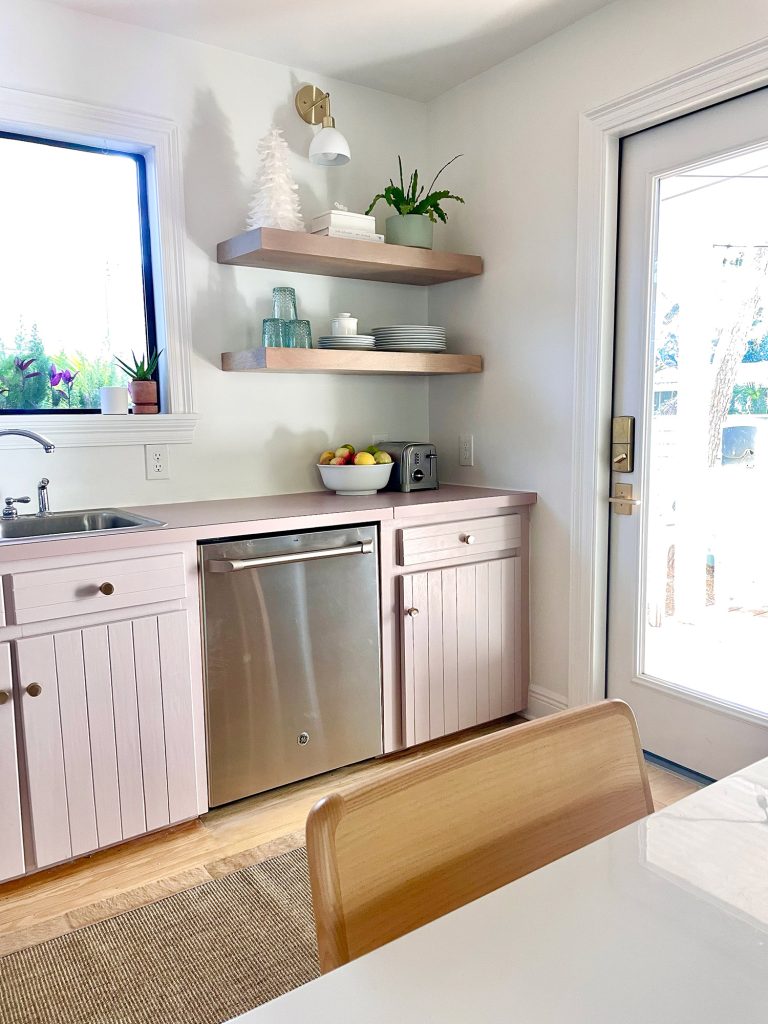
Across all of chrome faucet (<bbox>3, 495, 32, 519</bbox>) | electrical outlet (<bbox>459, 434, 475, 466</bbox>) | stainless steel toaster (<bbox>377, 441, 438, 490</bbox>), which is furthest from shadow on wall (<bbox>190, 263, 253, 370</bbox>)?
electrical outlet (<bbox>459, 434, 475, 466</bbox>)

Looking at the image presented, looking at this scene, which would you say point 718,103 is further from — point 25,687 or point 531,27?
point 25,687

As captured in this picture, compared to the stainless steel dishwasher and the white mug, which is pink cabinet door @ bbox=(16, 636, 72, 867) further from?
the white mug

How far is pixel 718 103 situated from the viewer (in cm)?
227

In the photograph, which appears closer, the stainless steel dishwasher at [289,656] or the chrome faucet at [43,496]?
the stainless steel dishwasher at [289,656]

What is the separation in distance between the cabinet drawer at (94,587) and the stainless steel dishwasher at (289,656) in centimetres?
11

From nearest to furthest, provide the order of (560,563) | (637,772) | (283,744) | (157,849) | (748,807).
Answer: (748,807)
(637,772)
(157,849)
(283,744)
(560,563)

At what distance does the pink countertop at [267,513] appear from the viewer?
1992 millimetres

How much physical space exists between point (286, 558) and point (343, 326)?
0.99 meters

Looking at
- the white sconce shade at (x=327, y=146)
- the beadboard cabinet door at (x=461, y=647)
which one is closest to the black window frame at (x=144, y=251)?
the white sconce shade at (x=327, y=146)

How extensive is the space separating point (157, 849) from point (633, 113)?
259 cm

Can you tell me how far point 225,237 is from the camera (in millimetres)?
2797

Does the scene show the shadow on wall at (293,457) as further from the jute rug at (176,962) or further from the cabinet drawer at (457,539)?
the jute rug at (176,962)

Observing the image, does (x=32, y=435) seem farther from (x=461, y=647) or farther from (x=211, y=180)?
(x=461, y=647)

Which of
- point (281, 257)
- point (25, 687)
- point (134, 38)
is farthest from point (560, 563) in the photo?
point (134, 38)
